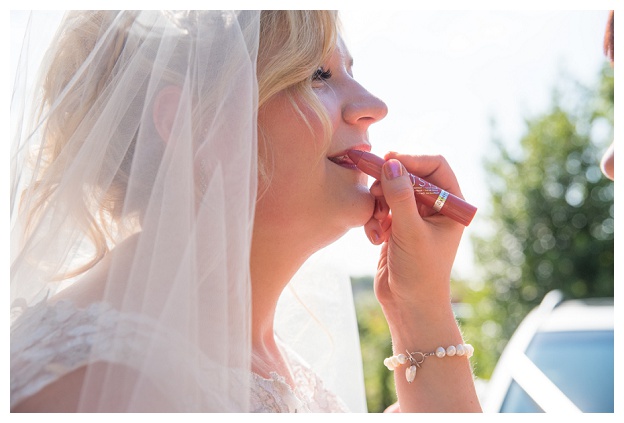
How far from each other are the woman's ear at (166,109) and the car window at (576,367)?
6.43ft

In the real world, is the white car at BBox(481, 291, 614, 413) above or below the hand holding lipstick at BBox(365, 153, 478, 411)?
below

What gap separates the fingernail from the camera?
68.7 inches

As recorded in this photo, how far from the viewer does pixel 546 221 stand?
1012cm

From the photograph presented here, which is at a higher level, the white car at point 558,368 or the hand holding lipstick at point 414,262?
the hand holding lipstick at point 414,262

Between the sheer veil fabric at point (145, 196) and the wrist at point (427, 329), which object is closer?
the sheer veil fabric at point (145, 196)

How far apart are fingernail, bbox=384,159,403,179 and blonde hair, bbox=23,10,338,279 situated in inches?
8.5

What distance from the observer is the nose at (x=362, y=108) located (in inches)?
67.2

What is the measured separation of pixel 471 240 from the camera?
33.3ft

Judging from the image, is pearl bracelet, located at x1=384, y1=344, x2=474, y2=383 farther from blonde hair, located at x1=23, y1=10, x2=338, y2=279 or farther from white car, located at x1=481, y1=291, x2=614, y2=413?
white car, located at x1=481, y1=291, x2=614, y2=413

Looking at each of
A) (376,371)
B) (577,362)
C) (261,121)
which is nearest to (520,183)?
(376,371)

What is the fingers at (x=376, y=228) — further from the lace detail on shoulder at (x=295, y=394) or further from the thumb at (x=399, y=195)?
the lace detail on shoulder at (x=295, y=394)

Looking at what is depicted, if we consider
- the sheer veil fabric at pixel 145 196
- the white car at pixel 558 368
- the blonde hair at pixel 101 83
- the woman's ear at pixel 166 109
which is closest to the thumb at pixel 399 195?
the blonde hair at pixel 101 83

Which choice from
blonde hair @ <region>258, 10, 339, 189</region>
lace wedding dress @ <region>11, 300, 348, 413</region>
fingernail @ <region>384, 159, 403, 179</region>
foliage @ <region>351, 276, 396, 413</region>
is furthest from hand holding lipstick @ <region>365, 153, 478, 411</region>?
foliage @ <region>351, 276, 396, 413</region>

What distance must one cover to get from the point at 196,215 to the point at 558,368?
219cm
